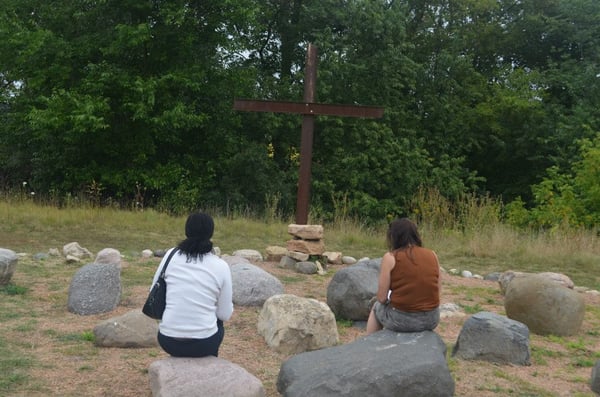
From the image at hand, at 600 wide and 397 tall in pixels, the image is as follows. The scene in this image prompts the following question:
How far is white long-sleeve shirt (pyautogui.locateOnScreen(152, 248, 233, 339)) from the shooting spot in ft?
16.3

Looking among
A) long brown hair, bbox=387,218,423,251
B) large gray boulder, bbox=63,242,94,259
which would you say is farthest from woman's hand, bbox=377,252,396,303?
large gray boulder, bbox=63,242,94,259

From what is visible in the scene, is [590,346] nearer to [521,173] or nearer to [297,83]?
[297,83]

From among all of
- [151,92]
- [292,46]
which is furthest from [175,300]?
[292,46]

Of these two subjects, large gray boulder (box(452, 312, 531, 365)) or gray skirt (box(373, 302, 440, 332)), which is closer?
gray skirt (box(373, 302, 440, 332))

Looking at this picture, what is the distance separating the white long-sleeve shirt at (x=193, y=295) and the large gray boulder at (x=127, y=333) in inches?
45.9

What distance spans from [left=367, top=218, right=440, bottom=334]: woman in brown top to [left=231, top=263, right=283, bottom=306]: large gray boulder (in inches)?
94.2

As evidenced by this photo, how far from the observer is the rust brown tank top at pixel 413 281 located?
551 cm

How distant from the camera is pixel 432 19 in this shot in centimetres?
2692

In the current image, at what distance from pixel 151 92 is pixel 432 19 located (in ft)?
41.5

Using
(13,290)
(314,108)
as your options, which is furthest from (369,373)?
(314,108)

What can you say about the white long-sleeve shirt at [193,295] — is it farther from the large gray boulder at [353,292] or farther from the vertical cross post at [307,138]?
the vertical cross post at [307,138]

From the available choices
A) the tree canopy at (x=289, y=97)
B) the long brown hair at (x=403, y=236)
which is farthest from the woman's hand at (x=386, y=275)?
the tree canopy at (x=289, y=97)

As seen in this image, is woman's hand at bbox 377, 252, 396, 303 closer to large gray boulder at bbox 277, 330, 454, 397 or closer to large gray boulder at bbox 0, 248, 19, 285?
large gray boulder at bbox 277, 330, 454, 397

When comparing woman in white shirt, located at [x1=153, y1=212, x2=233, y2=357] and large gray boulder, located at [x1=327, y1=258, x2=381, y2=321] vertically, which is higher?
woman in white shirt, located at [x1=153, y1=212, x2=233, y2=357]
